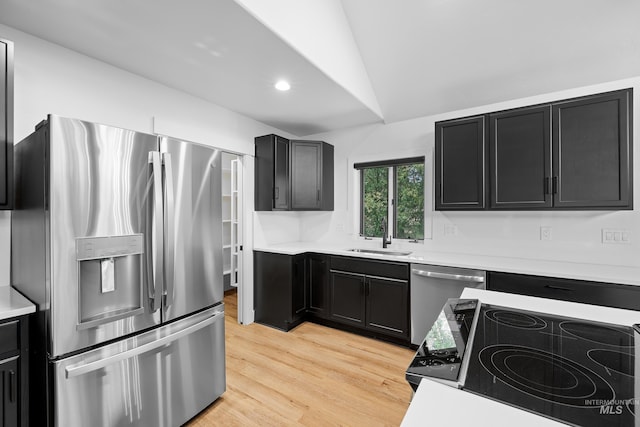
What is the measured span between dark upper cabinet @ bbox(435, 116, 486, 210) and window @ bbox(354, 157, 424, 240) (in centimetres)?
54

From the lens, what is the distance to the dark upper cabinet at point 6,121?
141cm

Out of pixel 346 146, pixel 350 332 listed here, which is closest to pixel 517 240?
pixel 350 332

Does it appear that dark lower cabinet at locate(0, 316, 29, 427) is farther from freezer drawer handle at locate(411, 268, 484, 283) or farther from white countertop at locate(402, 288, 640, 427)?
freezer drawer handle at locate(411, 268, 484, 283)

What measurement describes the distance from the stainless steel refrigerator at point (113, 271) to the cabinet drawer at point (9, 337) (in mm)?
84

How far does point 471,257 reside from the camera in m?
2.77

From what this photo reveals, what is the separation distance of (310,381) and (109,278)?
1630 mm

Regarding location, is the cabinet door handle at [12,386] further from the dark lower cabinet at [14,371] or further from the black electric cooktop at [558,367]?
the black electric cooktop at [558,367]

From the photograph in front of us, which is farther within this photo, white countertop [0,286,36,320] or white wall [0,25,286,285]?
white wall [0,25,286,285]

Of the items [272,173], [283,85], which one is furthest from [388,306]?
[283,85]

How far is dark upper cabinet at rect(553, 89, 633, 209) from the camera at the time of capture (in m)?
2.04

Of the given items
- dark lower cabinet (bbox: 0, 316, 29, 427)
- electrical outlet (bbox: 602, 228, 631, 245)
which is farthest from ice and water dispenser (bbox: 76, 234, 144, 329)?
electrical outlet (bbox: 602, 228, 631, 245)

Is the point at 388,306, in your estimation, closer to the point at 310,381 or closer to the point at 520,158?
the point at 310,381

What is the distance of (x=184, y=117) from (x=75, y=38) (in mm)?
915

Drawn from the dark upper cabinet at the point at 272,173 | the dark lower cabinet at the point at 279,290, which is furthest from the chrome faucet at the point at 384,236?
the dark upper cabinet at the point at 272,173
